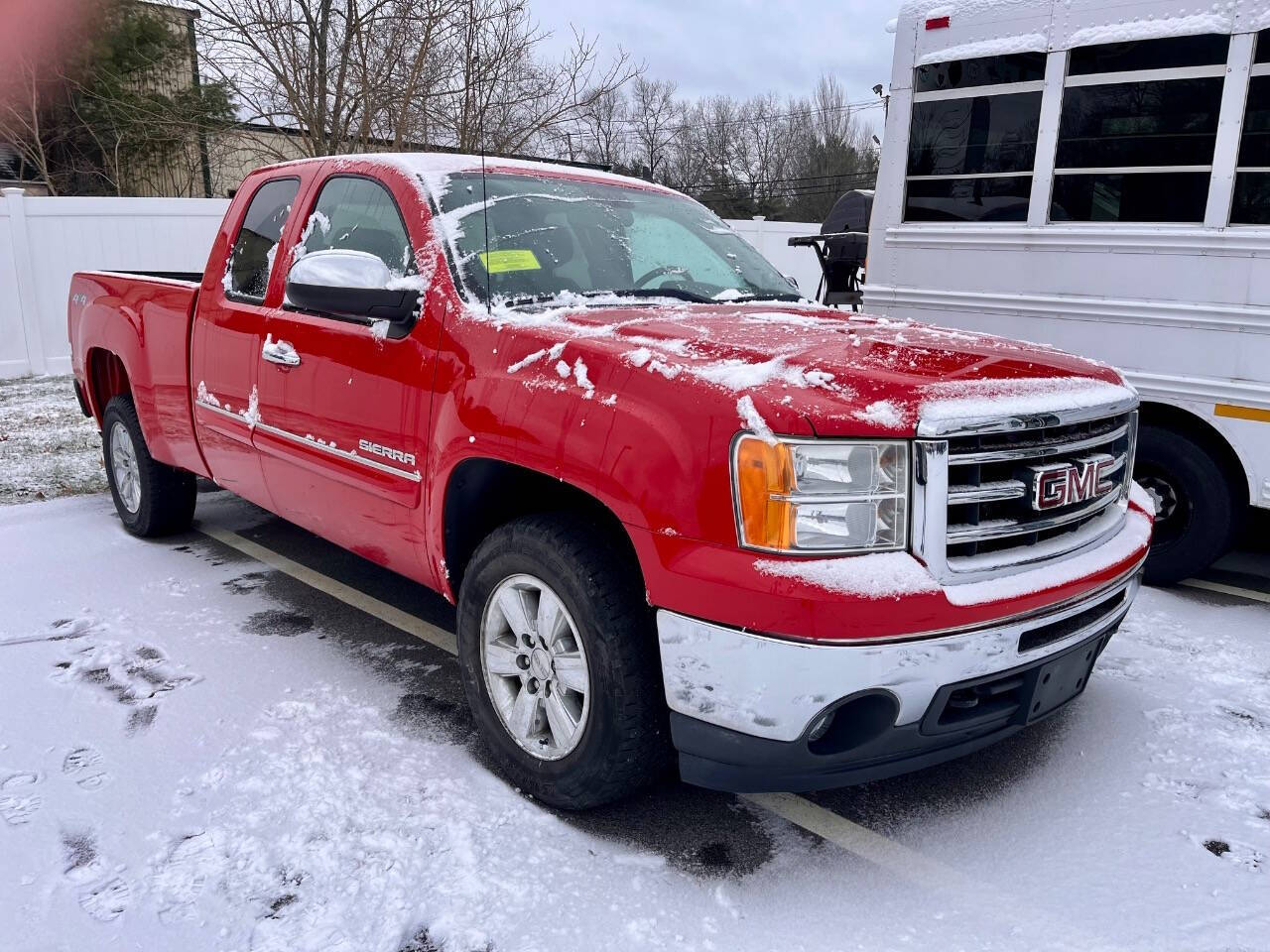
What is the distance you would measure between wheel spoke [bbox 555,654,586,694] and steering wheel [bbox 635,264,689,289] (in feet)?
4.78

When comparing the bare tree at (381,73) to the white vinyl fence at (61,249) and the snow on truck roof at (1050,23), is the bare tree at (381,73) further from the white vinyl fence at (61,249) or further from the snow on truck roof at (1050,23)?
the snow on truck roof at (1050,23)

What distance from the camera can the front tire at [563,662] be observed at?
253 centimetres

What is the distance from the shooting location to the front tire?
8.31ft

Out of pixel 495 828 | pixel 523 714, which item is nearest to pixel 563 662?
pixel 523 714

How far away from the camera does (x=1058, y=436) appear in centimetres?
265

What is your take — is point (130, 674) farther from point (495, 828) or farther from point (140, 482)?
Result: point (140, 482)

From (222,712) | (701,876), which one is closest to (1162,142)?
Result: (701,876)

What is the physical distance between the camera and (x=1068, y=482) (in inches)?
103

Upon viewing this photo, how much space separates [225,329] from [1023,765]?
11.7 ft

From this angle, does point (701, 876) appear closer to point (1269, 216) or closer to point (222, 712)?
point (222, 712)

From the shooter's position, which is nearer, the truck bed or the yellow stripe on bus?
the yellow stripe on bus

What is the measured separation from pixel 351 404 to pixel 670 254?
1.33 meters

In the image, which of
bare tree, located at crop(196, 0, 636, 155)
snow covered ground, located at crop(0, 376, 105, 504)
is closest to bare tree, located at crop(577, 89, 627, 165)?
bare tree, located at crop(196, 0, 636, 155)

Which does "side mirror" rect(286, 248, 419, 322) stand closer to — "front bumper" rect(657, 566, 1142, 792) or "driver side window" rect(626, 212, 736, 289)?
"driver side window" rect(626, 212, 736, 289)
